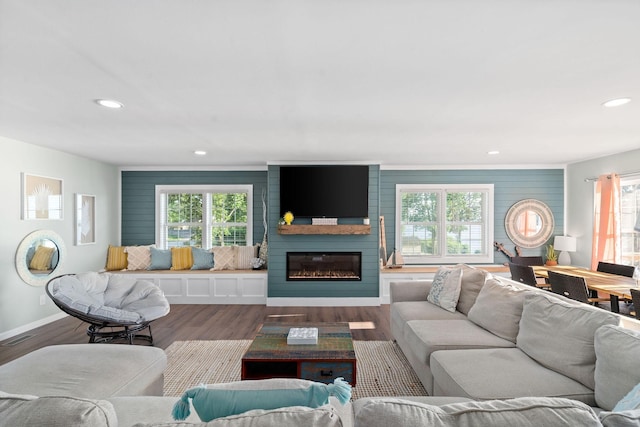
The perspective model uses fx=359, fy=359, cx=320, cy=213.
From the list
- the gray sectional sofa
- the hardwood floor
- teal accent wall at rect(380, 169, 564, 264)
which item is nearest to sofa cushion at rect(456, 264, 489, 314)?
the gray sectional sofa

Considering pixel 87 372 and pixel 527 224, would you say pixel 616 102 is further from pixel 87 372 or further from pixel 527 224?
pixel 87 372

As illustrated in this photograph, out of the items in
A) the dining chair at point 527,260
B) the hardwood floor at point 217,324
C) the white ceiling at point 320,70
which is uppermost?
the white ceiling at point 320,70

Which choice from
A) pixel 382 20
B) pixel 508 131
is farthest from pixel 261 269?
pixel 382 20

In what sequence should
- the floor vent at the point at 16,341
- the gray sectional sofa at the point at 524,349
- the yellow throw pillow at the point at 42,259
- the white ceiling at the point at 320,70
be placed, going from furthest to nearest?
the yellow throw pillow at the point at 42,259 < the floor vent at the point at 16,341 < the gray sectional sofa at the point at 524,349 < the white ceiling at the point at 320,70

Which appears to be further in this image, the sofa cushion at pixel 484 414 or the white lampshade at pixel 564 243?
the white lampshade at pixel 564 243

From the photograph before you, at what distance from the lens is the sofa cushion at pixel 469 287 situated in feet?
11.7

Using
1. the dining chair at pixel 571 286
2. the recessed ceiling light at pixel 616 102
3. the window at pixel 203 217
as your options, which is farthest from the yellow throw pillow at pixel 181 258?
the recessed ceiling light at pixel 616 102

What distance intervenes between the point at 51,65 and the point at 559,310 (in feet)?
Answer: 11.5

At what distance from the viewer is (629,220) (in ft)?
16.5

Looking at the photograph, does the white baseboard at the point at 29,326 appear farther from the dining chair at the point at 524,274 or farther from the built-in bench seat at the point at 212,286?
the dining chair at the point at 524,274

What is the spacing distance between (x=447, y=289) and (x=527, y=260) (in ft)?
10.2

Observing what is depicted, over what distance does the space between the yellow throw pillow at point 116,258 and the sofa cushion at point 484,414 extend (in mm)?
6277

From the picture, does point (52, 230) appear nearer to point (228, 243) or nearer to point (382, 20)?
point (228, 243)

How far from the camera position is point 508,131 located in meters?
3.85
